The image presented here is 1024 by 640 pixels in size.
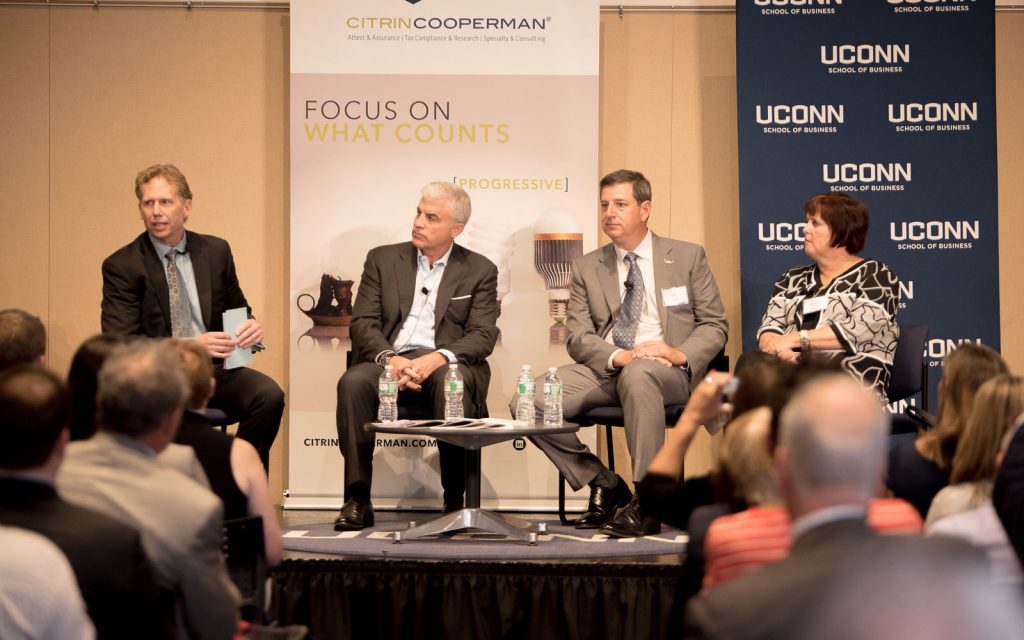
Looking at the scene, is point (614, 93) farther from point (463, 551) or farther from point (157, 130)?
point (463, 551)

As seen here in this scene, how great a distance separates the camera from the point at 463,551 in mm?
4094

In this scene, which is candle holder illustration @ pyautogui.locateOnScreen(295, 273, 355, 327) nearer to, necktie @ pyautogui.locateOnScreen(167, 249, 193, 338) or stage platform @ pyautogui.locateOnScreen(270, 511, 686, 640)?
necktie @ pyautogui.locateOnScreen(167, 249, 193, 338)

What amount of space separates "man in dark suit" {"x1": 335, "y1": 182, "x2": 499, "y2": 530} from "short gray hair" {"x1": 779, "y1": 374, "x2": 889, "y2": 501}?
3.49 m

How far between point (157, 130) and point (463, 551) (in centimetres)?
337

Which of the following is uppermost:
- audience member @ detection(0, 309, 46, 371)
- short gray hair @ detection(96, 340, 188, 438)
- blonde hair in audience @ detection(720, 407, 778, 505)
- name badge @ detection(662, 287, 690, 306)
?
name badge @ detection(662, 287, 690, 306)

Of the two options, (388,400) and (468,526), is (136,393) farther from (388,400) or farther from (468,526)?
(388,400)

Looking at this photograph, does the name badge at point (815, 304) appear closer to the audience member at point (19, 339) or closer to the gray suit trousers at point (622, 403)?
the gray suit trousers at point (622, 403)

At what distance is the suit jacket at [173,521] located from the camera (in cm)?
206

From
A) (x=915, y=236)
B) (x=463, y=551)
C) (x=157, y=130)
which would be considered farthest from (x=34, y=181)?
(x=915, y=236)

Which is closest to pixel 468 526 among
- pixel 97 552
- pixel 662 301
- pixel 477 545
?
pixel 477 545

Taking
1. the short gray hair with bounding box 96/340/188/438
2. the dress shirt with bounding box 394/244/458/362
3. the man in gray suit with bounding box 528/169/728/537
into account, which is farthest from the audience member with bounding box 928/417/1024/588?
the dress shirt with bounding box 394/244/458/362

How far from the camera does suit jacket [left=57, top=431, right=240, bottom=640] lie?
2.06 meters

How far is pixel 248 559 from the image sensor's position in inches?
102

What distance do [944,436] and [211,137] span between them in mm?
4486
